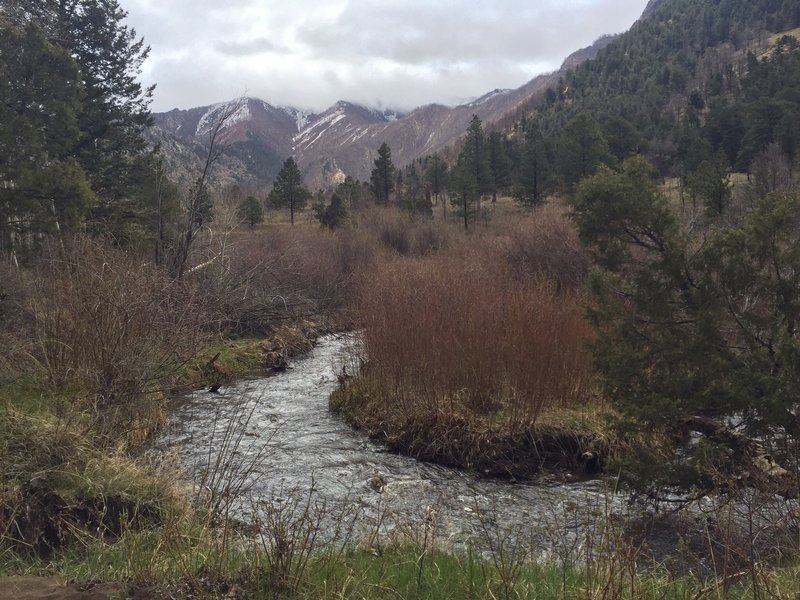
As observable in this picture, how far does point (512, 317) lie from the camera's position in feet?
28.8

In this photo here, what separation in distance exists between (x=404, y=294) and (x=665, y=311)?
17.2ft

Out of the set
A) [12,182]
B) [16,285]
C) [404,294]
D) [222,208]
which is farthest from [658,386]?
[222,208]

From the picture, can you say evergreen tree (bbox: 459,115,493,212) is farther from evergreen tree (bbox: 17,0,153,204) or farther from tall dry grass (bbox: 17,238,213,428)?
tall dry grass (bbox: 17,238,213,428)

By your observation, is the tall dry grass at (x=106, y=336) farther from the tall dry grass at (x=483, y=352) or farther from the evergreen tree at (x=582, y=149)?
the evergreen tree at (x=582, y=149)

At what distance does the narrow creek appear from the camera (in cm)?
563

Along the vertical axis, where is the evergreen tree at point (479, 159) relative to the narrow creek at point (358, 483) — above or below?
above

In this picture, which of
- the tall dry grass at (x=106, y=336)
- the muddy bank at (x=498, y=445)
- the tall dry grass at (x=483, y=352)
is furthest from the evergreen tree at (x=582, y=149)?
the tall dry grass at (x=106, y=336)

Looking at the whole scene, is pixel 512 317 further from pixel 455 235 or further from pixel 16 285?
pixel 455 235

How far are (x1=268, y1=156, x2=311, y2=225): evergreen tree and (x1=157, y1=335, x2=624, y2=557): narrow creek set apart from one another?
→ 42027 mm

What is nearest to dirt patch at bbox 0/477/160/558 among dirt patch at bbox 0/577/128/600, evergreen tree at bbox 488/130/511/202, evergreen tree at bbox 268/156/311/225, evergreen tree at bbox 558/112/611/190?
dirt patch at bbox 0/577/128/600

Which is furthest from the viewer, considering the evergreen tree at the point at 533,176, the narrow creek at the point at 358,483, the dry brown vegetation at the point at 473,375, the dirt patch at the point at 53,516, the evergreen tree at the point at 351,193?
the evergreen tree at the point at 533,176

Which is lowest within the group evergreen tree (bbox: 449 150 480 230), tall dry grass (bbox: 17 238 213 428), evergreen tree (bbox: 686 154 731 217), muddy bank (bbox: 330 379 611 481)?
muddy bank (bbox: 330 379 611 481)

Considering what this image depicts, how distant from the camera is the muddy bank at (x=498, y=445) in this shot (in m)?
7.75

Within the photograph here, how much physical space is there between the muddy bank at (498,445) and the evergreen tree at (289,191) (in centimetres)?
4368
